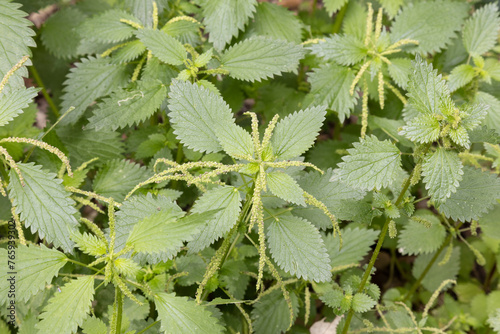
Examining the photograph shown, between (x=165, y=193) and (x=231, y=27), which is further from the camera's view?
(x=231, y=27)

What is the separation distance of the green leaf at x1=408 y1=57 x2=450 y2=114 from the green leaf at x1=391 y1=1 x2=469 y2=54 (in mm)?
968

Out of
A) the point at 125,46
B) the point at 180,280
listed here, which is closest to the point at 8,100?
the point at 125,46

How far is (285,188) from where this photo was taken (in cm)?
138

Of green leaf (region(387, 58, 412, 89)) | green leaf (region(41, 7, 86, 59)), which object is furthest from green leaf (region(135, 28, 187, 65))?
green leaf (region(387, 58, 412, 89))

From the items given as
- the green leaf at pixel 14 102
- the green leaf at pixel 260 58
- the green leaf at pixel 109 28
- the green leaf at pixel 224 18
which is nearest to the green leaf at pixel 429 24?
the green leaf at pixel 260 58

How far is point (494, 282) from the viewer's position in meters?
2.83

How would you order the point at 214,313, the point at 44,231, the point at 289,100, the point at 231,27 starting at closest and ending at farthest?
1. the point at 44,231
2. the point at 214,313
3. the point at 231,27
4. the point at 289,100

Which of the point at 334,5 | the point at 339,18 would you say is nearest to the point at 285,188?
the point at 334,5

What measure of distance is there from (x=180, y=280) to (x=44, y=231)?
58 cm

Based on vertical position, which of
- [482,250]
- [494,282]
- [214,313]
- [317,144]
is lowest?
[494,282]

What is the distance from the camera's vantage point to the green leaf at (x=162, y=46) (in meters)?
1.82

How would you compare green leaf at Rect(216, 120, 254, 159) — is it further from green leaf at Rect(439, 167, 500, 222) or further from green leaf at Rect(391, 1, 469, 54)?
green leaf at Rect(391, 1, 469, 54)

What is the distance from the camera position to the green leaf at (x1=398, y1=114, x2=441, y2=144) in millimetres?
1345

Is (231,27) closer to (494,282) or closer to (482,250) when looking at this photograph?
(482,250)
